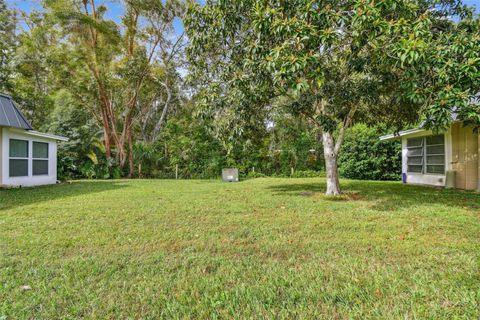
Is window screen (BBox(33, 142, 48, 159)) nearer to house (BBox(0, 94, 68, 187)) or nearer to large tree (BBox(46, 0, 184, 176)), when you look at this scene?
house (BBox(0, 94, 68, 187))

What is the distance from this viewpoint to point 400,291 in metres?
2.42

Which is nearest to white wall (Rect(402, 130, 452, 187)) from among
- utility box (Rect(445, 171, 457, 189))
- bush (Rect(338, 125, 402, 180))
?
utility box (Rect(445, 171, 457, 189))

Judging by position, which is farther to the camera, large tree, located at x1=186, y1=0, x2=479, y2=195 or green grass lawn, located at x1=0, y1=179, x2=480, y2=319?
large tree, located at x1=186, y1=0, x2=479, y2=195

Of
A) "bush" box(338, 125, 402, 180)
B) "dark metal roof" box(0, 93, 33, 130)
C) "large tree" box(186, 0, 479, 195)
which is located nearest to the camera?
"large tree" box(186, 0, 479, 195)

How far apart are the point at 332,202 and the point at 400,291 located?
461cm

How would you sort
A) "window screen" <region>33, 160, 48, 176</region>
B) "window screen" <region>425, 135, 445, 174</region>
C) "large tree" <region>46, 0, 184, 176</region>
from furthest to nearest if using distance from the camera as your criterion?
1. "large tree" <region>46, 0, 184, 176</region>
2. "window screen" <region>33, 160, 48, 176</region>
3. "window screen" <region>425, 135, 445, 174</region>

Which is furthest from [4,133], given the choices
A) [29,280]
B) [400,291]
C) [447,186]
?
[447,186]

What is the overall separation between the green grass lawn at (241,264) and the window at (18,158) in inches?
263

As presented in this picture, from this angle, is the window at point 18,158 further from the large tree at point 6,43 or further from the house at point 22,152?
the large tree at point 6,43

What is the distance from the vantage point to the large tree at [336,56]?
4.76 meters

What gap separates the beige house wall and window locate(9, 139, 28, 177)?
1600cm

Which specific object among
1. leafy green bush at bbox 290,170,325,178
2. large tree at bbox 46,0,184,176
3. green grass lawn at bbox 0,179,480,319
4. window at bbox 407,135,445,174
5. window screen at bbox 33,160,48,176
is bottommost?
green grass lawn at bbox 0,179,480,319

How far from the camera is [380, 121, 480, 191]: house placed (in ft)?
31.0

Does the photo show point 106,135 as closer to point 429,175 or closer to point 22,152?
point 22,152
